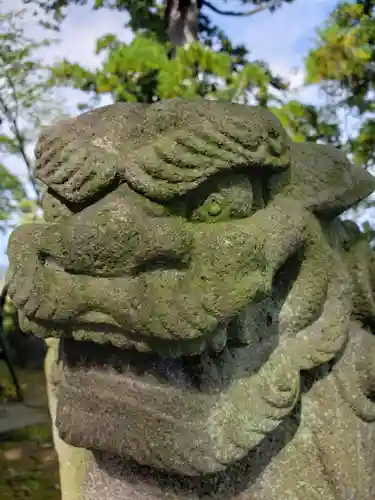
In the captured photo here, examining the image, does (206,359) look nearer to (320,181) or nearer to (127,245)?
(127,245)

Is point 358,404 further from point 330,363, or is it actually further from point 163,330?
point 163,330

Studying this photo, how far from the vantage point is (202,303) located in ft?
2.30

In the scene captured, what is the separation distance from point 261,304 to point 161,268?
174 mm

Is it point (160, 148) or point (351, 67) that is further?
point (351, 67)

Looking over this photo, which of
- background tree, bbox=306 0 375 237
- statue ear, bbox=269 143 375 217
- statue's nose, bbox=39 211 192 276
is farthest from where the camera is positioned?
background tree, bbox=306 0 375 237

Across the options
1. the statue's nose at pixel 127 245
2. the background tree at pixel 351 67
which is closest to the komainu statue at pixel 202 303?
the statue's nose at pixel 127 245

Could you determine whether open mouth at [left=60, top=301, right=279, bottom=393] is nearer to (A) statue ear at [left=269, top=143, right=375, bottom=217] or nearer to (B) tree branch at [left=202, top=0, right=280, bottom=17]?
(A) statue ear at [left=269, top=143, right=375, bottom=217]

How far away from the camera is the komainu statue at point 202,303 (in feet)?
2.35

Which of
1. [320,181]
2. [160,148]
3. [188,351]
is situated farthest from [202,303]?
[320,181]

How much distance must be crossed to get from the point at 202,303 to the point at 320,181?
0.30 meters

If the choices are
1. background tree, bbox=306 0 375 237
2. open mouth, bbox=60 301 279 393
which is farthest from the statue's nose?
background tree, bbox=306 0 375 237

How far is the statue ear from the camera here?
0.87 metres

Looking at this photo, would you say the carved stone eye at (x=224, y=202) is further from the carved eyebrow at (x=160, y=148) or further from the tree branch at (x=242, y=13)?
the tree branch at (x=242, y=13)

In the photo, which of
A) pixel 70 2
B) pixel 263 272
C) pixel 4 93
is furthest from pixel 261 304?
pixel 4 93
